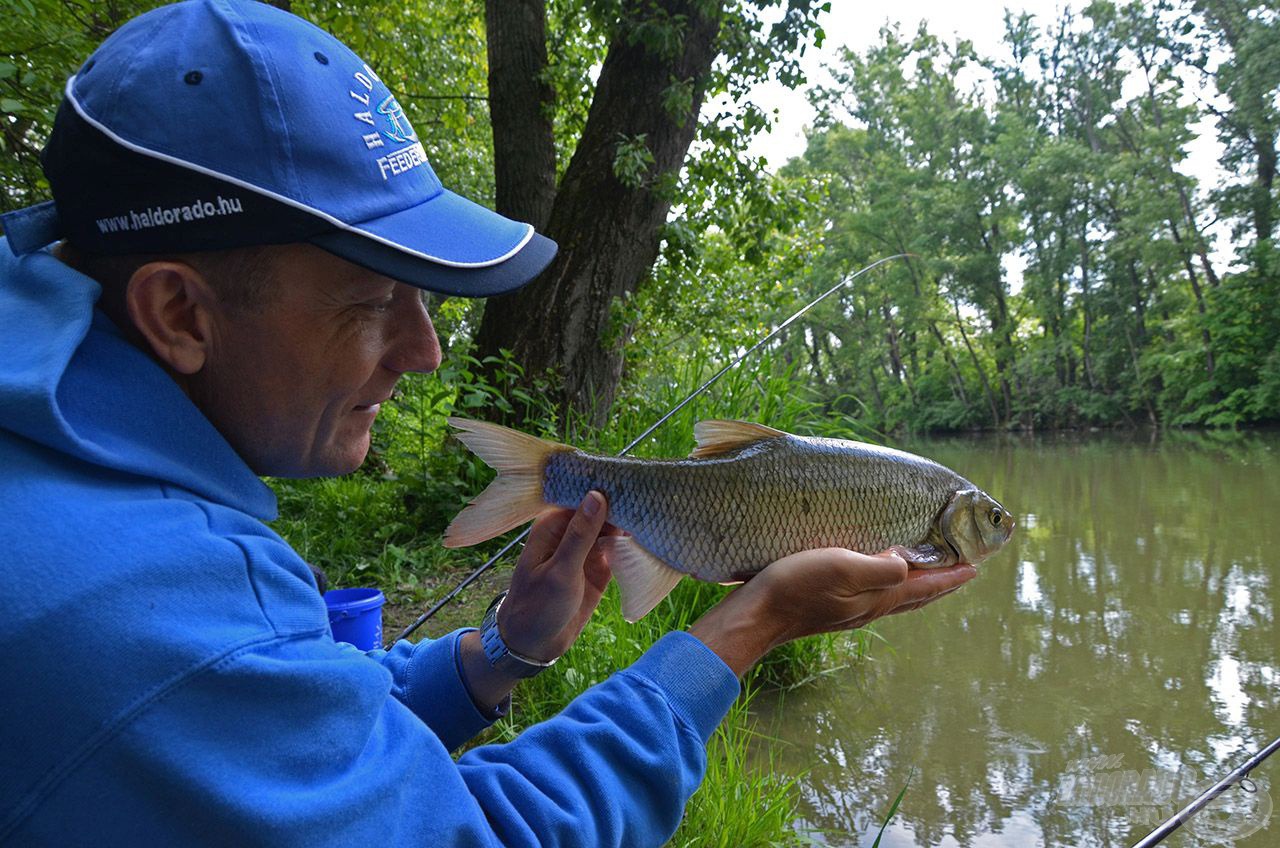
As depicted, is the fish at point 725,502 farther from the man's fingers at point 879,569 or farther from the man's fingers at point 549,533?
the man's fingers at point 879,569

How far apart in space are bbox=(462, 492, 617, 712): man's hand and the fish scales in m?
0.06

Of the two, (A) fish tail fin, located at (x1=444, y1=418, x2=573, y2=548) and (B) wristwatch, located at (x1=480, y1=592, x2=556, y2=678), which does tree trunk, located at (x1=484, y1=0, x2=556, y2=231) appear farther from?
(B) wristwatch, located at (x1=480, y1=592, x2=556, y2=678)

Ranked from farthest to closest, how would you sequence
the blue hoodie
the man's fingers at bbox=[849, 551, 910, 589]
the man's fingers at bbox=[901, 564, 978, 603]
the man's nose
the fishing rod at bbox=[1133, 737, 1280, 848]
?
the fishing rod at bbox=[1133, 737, 1280, 848], the man's fingers at bbox=[901, 564, 978, 603], the man's fingers at bbox=[849, 551, 910, 589], the man's nose, the blue hoodie

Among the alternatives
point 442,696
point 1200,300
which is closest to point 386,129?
point 442,696

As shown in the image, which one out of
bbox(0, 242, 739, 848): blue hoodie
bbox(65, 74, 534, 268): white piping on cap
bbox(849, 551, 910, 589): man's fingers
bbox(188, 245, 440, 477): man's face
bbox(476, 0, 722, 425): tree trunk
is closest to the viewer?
bbox(0, 242, 739, 848): blue hoodie

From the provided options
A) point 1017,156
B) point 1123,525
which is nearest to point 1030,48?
point 1017,156

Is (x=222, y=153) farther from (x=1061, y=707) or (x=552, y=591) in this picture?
(x=1061, y=707)

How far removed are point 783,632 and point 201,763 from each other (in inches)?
40.7

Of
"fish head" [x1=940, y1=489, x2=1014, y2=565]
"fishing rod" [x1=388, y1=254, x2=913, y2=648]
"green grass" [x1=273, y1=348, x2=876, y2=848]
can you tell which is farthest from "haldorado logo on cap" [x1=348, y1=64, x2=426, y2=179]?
"green grass" [x1=273, y1=348, x2=876, y2=848]

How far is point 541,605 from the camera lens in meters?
1.71

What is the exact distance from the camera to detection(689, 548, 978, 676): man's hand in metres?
1.40

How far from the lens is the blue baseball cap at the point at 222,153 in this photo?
92cm

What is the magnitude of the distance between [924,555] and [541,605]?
91 cm

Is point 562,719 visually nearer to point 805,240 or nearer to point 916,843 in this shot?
point 916,843
